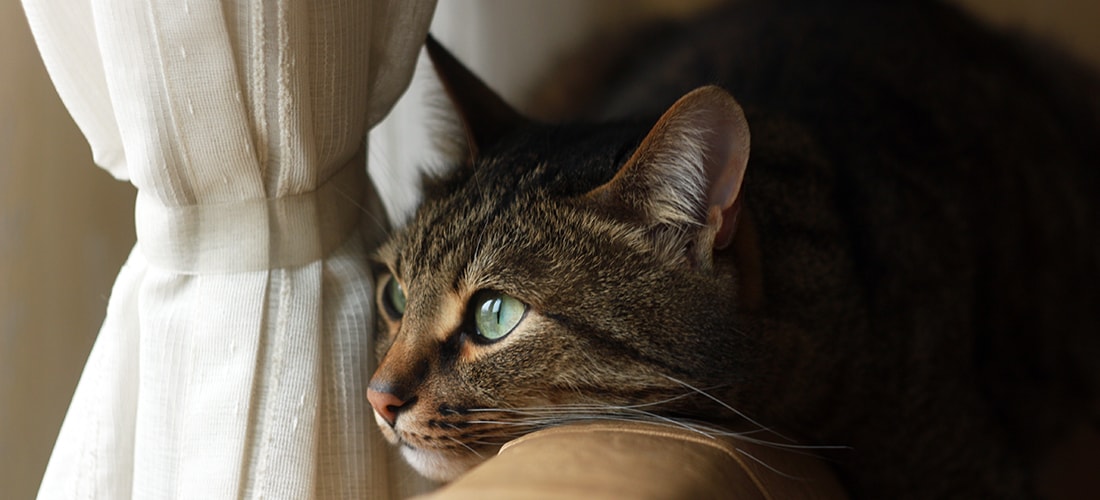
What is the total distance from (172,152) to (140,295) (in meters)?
0.16

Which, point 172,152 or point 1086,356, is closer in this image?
point 172,152

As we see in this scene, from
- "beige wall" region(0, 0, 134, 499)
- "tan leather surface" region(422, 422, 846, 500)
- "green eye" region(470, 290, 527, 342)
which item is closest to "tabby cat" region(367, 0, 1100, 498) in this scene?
"green eye" region(470, 290, 527, 342)

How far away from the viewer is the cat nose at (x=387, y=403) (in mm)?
813

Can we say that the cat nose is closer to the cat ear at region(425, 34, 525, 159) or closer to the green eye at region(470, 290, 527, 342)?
the green eye at region(470, 290, 527, 342)

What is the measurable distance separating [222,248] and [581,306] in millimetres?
354

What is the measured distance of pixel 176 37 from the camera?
71 cm

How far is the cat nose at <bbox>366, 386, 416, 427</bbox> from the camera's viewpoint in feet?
2.67

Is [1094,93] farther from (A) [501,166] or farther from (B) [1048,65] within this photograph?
(A) [501,166]

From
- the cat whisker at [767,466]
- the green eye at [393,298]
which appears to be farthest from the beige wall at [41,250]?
the cat whisker at [767,466]

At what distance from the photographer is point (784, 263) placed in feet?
3.25

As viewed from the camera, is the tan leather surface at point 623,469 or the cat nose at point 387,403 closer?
the tan leather surface at point 623,469

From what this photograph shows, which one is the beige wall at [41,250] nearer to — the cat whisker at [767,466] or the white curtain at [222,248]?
the white curtain at [222,248]

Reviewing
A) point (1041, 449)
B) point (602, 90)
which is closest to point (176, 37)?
point (602, 90)

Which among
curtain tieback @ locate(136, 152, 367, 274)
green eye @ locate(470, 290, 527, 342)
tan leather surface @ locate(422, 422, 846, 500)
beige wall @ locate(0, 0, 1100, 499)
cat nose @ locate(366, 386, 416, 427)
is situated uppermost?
tan leather surface @ locate(422, 422, 846, 500)
